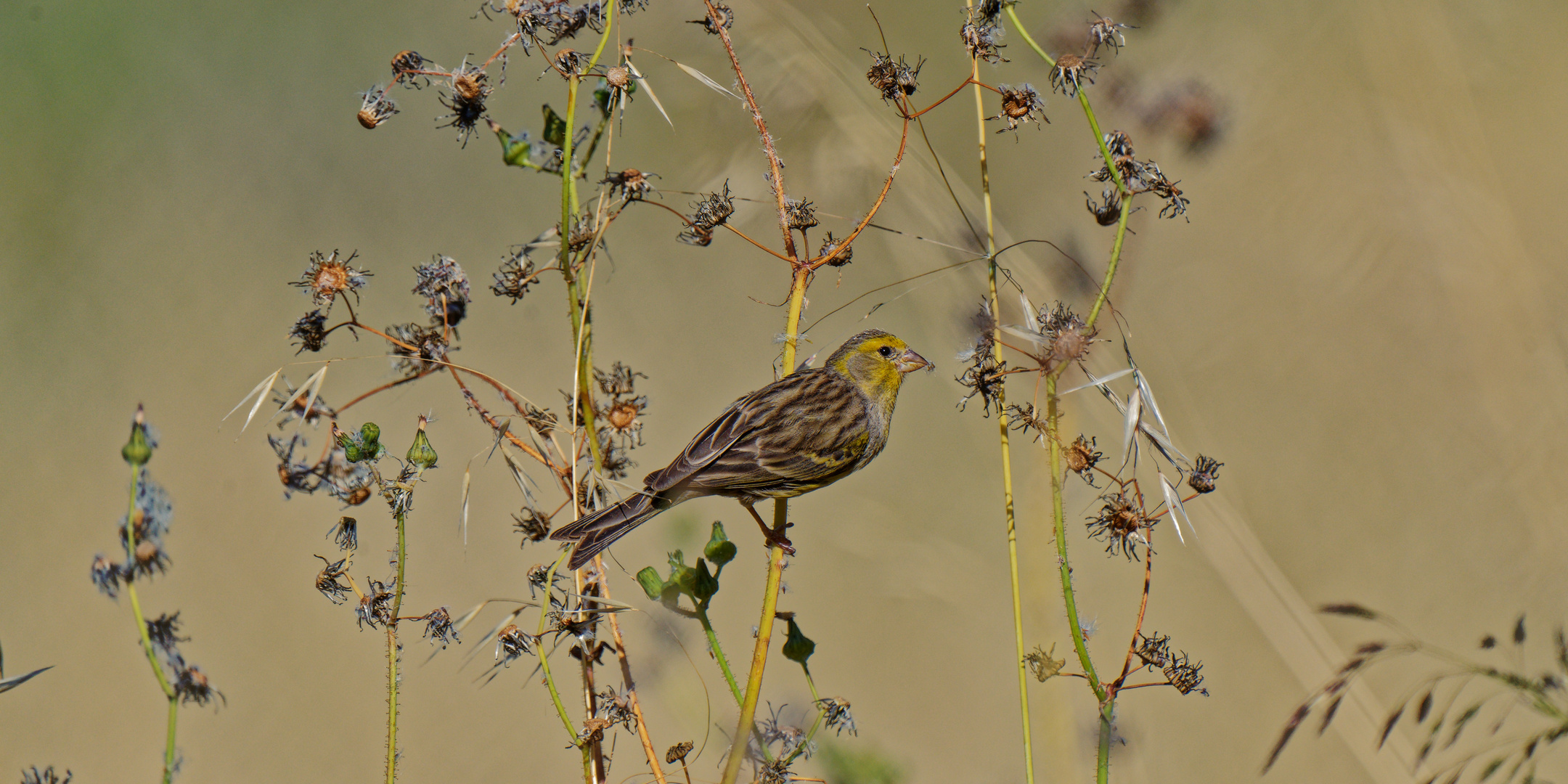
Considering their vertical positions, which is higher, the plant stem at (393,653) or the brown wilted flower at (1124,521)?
the plant stem at (393,653)

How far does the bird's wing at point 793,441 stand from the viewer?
1.75 meters

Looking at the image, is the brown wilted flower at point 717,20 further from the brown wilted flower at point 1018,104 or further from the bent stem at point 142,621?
the bent stem at point 142,621

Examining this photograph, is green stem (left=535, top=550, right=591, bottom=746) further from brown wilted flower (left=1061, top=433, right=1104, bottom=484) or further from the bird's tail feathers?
brown wilted flower (left=1061, top=433, right=1104, bottom=484)

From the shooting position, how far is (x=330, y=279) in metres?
1.26

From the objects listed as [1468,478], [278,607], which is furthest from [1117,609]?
[278,607]

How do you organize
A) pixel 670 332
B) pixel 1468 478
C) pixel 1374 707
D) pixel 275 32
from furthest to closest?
pixel 275 32 < pixel 670 332 < pixel 1468 478 < pixel 1374 707

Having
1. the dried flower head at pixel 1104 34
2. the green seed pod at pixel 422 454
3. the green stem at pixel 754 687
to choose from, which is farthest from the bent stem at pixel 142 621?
the dried flower head at pixel 1104 34

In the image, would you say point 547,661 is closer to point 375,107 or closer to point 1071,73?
point 375,107

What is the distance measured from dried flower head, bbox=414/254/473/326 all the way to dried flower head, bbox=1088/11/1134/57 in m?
0.87

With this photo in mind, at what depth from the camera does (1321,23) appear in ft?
9.22

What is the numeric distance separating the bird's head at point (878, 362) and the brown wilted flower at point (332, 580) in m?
1.17

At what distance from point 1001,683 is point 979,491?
665mm

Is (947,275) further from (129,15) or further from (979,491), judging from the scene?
(129,15)

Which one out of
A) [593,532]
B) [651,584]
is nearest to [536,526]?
[593,532]
